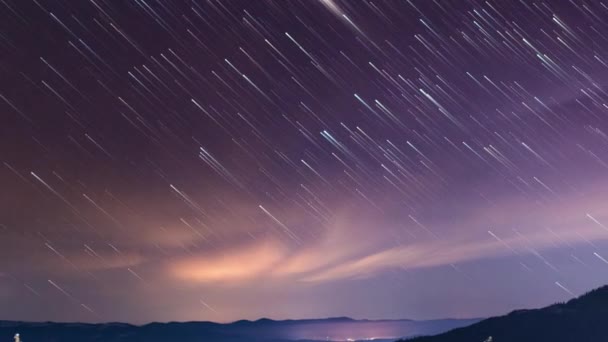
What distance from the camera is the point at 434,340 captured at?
467 feet

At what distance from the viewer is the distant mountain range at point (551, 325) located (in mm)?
115000

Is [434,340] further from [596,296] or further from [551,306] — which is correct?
[596,296]

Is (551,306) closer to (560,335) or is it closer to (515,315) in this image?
(515,315)

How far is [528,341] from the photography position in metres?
117

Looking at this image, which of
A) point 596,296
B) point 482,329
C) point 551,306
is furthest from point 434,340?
point 596,296

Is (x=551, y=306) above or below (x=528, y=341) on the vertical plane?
above

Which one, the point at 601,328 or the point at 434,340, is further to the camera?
the point at 434,340

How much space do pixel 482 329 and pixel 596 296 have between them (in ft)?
87.2

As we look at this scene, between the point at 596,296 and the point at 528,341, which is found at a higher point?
the point at 596,296

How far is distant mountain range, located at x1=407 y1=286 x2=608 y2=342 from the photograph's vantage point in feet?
377

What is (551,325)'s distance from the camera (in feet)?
400

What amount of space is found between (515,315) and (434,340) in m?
19.8

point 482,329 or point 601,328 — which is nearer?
point 601,328

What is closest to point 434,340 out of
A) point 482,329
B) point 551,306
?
point 482,329
